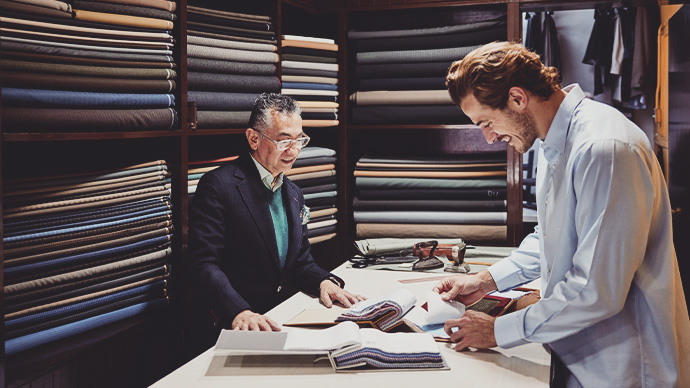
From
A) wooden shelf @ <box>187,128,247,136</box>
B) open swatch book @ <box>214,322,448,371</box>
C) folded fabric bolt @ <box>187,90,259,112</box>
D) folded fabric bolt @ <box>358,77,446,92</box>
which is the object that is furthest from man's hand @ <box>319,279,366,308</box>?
folded fabric bolt @ <box>358,77,446,92</box>

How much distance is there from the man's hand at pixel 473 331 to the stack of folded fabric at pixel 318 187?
1.65m

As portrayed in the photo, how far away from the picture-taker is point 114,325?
217 centimetres

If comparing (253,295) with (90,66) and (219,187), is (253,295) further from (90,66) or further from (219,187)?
(90,66)

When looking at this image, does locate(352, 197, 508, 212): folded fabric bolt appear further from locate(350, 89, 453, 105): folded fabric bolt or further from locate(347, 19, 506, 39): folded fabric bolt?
locate(347, 19, 506, 39): folded fabric bolt

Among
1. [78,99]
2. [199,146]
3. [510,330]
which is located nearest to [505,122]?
[510,330]

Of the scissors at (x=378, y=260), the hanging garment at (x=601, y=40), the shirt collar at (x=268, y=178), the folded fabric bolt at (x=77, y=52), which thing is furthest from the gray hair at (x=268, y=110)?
the hanging garment at (x=601, y=40)

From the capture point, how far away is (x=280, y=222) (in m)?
2.68

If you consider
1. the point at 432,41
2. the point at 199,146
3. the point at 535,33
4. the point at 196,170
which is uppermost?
the point at 535,33

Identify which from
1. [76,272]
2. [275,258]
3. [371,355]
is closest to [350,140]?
[275,258]

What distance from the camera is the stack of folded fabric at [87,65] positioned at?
1765 millimetres

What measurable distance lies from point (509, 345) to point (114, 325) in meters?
1.33

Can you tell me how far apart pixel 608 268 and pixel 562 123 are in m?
0.39

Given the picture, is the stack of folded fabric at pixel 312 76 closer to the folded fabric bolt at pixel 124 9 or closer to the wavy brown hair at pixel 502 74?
the folded fabric bolt at pixel 124 9

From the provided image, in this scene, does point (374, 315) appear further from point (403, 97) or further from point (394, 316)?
point (403, 97)
